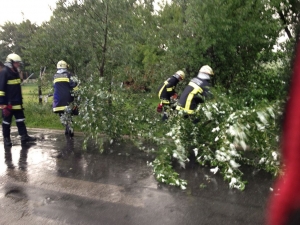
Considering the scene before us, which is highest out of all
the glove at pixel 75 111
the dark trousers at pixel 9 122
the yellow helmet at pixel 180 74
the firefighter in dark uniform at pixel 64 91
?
the yellow helmet at pixel 180 74

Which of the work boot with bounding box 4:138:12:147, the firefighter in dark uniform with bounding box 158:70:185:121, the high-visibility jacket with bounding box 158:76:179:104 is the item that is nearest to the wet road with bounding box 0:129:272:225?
the work boot with bounding box 4:138:12:147

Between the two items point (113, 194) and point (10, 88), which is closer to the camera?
point (113, 194)

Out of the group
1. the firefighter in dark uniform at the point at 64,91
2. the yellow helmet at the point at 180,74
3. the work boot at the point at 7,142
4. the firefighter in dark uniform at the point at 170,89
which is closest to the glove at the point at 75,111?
the firefighter in dark uniform at the point at 64,91

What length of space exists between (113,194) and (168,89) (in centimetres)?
428

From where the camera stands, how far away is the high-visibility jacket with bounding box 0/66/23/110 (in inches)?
262

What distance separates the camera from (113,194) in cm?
430

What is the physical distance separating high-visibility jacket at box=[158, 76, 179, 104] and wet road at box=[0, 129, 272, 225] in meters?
2.50

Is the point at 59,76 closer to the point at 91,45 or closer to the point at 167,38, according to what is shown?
the point at 91,45

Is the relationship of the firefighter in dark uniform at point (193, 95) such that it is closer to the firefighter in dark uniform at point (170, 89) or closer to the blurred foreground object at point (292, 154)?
the firefighter in dark uniform at point (170, 89)

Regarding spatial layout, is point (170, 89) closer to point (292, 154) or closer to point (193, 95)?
point (193, 95)

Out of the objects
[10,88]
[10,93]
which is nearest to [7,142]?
[10,93]

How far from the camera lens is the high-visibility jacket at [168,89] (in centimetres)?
798

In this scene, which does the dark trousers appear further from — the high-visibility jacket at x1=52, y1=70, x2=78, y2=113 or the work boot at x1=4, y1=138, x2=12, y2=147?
the high-visibility jacket at x1=52, y1=70, x2=78, y2=113

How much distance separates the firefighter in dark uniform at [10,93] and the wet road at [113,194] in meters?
1.21
